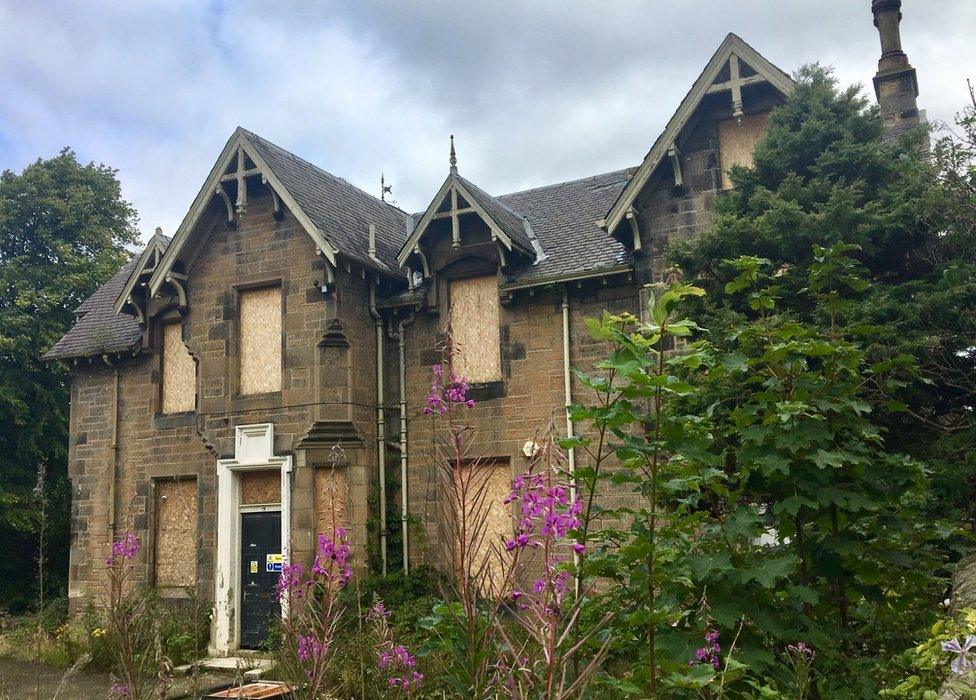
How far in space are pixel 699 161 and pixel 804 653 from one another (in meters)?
10.3

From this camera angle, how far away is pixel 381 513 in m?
15.1

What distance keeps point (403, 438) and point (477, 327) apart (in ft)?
7.90

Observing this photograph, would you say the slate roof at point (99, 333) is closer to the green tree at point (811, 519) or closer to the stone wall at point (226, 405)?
the stone wall at point (226, 405)

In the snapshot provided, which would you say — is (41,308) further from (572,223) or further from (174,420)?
(572,223)

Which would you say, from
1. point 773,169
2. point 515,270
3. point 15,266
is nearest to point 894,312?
point 773,169

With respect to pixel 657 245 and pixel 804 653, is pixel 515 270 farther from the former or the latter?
pixel 804 653

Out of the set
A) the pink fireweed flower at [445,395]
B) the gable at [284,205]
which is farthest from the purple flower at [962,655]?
the gable at [284,205]

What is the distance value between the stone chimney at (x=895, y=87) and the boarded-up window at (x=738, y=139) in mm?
2491

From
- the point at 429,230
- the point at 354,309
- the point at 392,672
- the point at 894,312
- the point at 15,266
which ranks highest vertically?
the point at 15,266

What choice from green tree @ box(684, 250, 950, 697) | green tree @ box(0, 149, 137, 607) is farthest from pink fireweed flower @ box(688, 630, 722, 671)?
green tree @ box(0, 149, 137, 607)

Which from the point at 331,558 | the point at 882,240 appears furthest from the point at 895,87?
the point at 331,558

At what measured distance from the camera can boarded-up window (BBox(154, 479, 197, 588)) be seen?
660 inches

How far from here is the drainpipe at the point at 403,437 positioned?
1495cm

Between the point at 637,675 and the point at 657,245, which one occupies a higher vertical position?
the point at 657,245
